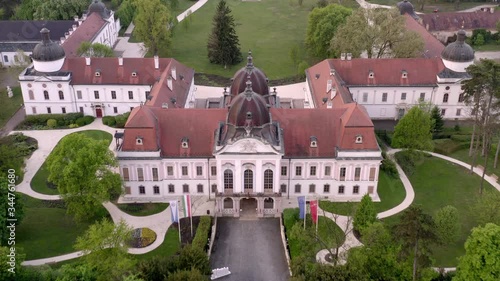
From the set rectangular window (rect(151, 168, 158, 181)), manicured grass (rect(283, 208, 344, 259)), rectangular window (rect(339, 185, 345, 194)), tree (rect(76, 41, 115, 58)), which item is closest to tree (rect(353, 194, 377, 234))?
manicured grass (rect(283, 208, 344, 259))

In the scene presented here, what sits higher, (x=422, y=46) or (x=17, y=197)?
(x=422, y=46)

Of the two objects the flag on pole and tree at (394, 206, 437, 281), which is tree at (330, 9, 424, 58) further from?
tree at (394, 206, 437, 281)

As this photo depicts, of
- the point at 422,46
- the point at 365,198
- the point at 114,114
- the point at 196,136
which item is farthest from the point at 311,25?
the point at 365,198

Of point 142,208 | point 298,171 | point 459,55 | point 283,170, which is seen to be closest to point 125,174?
point 142,208

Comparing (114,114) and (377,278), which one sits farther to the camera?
(114,114)

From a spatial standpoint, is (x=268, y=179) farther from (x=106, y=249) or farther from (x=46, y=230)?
(x=46, y=230)

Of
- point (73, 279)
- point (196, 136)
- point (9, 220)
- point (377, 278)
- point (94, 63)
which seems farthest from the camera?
point (94, 63)

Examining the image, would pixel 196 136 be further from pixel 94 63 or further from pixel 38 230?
pixel 94 63
